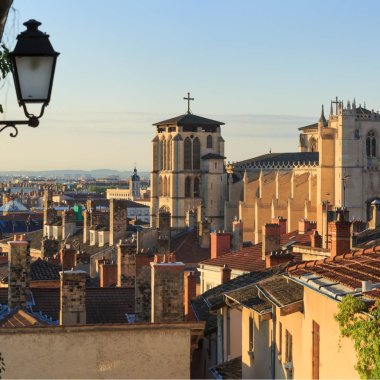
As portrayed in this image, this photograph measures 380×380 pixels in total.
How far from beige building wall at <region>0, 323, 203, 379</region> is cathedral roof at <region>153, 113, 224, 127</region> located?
107520mm

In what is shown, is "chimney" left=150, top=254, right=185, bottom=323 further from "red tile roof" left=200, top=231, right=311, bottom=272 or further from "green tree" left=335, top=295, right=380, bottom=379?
"red tile roof" left=200, top=231, right=311, bottom=272

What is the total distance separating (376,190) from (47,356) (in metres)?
86.6

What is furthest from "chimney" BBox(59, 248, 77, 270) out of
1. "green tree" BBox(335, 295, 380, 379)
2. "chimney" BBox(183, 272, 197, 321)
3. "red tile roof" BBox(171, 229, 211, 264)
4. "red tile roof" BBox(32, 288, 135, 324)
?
"green tree" BBox(335, 295, 380, 379)

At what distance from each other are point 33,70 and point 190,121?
A: 11731cm

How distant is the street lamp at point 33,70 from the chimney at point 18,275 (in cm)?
1512

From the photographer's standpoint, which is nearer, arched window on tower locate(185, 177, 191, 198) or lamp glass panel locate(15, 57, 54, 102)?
lamp glass panel locate(15, 57, 54, 102)

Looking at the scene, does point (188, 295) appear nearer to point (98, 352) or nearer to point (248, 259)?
point (98, 352)

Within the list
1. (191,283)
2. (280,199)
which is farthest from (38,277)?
(280,199)

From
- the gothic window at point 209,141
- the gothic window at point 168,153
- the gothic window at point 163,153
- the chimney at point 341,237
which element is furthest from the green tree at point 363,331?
the gothic window at point 163,153

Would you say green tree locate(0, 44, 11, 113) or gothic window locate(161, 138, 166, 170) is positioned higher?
gothic window locate(161, 138, 166, 170)

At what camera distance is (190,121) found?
407 feet

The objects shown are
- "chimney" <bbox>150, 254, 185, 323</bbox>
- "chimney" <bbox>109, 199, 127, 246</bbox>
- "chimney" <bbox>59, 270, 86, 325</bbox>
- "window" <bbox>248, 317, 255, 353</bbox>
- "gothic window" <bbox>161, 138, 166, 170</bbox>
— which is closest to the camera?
"window" <bbox>248, 317, 255, 353</bbox>

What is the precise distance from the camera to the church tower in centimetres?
12088

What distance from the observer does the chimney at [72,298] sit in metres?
20.1
